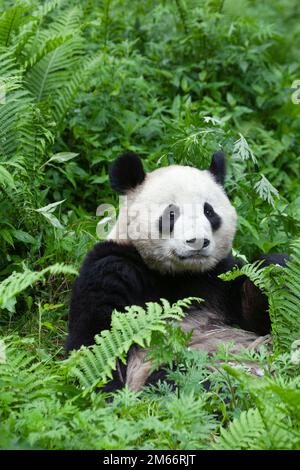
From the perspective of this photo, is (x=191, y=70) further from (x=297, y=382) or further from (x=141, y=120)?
(x=297, y=382)

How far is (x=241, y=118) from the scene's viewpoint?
1144cm

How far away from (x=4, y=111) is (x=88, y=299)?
2.83m

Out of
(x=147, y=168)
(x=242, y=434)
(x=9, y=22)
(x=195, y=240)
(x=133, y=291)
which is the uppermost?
(x=9, y=22)

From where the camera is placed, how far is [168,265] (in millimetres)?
7285

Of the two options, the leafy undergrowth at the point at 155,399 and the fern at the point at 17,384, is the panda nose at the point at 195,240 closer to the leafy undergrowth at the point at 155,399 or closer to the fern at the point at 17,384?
the leafy undergrowth at the point at 155,399

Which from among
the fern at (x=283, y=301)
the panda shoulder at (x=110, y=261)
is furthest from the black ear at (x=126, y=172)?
the fern at (x=283, y=301)

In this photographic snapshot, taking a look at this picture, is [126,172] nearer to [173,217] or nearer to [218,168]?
[173,217]

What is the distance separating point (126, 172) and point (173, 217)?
0.65 m

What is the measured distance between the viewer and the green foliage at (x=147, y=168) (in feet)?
17.2

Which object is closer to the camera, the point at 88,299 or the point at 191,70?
the point at 88,299

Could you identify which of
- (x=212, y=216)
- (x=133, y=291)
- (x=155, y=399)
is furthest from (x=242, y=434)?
(x=212, y=216)

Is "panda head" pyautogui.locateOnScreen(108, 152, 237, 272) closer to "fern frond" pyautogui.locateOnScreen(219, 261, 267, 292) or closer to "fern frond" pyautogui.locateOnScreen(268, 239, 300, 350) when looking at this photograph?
"fern frond" pyautogui.locateOnScreen(219, 261, 267, 292)
